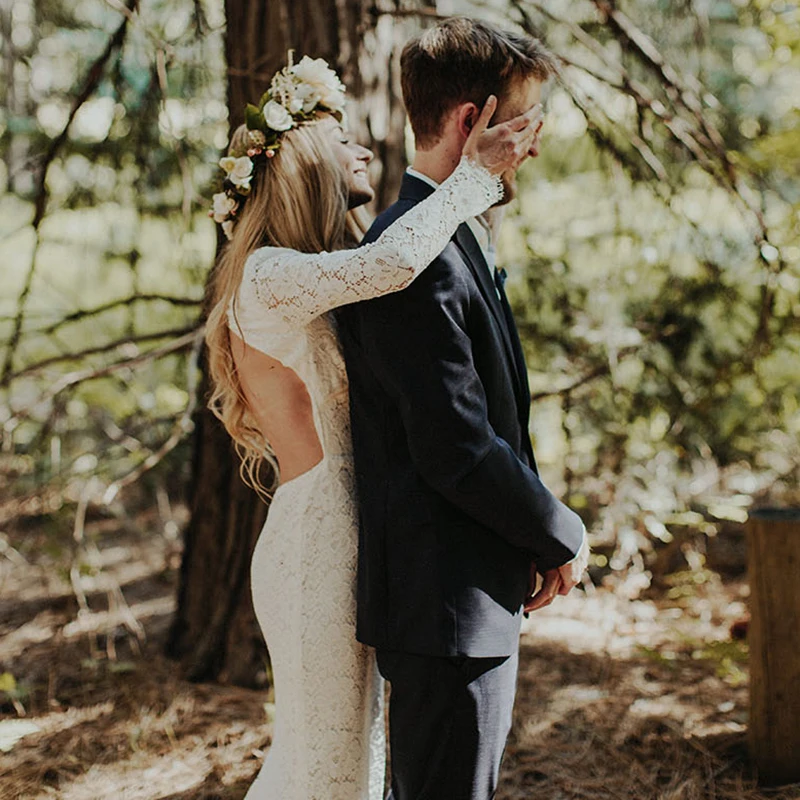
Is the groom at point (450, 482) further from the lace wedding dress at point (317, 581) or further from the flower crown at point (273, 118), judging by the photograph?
the flower crown at point (273, 118)

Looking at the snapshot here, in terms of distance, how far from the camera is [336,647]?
6.56 ft

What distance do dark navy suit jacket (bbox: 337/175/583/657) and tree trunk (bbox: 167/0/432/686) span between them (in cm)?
146

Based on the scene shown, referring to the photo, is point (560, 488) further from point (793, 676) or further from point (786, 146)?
point (793, 676)

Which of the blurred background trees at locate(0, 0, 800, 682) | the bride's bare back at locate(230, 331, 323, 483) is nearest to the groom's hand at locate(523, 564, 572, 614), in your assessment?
the bride's bare back at locate(230, 331, 323, 483)

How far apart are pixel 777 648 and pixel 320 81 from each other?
2067 mm

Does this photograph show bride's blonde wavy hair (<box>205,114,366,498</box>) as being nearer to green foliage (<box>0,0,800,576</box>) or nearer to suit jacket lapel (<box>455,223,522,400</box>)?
suit jacket lapel (<box>455,223,522,400</box>)

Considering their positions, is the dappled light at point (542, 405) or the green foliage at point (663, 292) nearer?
the dappled light at point (542, 405)

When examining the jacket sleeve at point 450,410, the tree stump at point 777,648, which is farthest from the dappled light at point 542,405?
the jacket sleeve at point 450,410

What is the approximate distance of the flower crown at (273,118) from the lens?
2.09 m

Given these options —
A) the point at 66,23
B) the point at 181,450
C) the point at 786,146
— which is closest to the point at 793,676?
the point at 786,146

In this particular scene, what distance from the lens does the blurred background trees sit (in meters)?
3.28

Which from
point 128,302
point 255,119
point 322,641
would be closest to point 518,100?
point 255,119

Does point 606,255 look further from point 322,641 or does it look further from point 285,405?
point 322,641

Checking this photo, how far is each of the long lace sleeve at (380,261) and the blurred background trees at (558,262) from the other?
4.23ft
